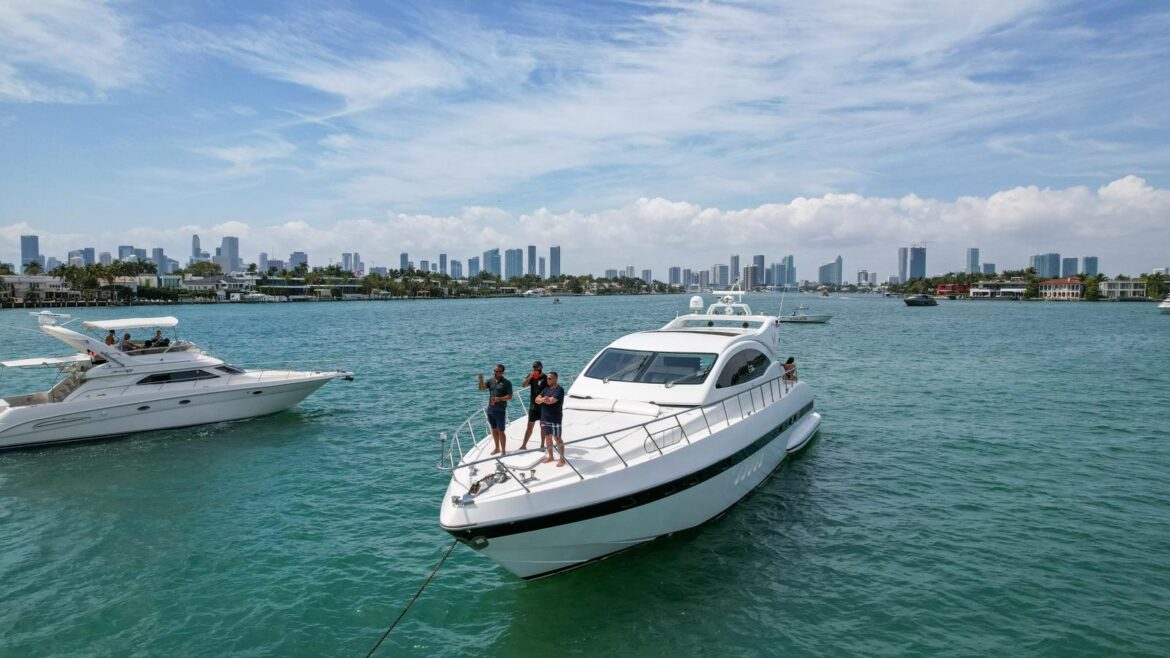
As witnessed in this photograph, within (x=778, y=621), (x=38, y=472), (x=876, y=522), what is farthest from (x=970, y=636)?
(x=38, y=472)

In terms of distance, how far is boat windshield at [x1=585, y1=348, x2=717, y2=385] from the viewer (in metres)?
13.2

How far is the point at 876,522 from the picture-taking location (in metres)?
12.4

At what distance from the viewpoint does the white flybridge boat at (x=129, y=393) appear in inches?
731

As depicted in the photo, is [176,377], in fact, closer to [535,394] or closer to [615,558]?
[535,394]

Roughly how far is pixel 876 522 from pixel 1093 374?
28.8 m

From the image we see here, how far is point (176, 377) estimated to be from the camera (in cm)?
2089

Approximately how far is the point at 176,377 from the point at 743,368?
720 inches

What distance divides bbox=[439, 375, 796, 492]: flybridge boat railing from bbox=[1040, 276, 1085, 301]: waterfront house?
213543 millimetres

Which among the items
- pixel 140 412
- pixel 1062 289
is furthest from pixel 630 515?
pixel 1062 289

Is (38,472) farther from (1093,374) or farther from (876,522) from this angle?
(1093,374)

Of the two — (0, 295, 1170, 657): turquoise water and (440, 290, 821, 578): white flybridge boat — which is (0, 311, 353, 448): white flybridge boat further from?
(440, 290, 821, 578): white flybridge boat

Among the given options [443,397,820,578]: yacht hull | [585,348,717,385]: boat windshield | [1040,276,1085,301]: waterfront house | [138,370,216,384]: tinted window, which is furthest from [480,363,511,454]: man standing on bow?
[1040,276,1085,301]: waterfront house

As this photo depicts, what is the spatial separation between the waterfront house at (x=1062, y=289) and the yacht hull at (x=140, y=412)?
8554 inches

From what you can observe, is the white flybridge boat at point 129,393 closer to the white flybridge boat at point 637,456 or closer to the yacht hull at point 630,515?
the white flybridge boat at point 637,456
